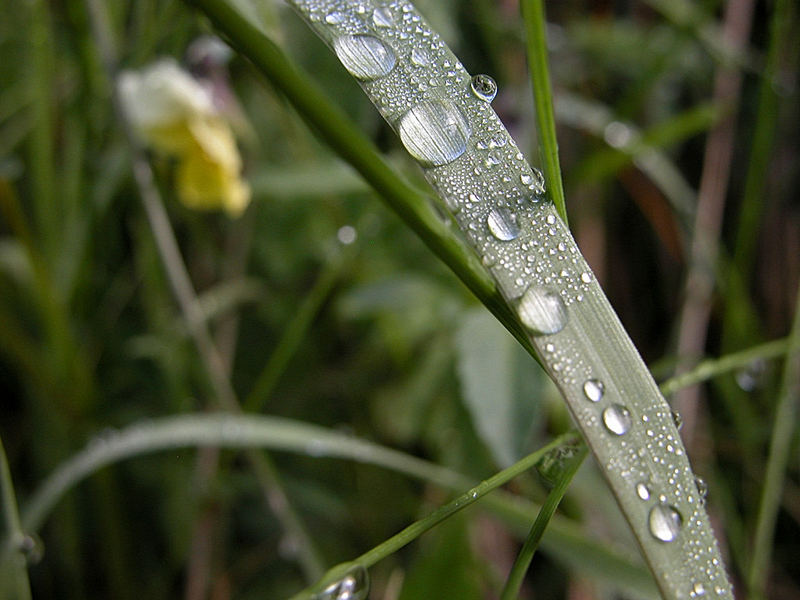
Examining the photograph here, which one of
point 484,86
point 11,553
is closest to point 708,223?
point 484,86

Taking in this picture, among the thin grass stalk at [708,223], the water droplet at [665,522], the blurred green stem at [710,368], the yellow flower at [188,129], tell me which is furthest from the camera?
the thin grass stalk at [708,223]

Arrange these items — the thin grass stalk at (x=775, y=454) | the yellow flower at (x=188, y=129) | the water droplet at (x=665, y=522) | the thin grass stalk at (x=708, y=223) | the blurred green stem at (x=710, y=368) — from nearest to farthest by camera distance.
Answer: the water droplet at (x=665, y=522) → the blurred green stem at (x=710, y=368) → the thin grass stalk at (x=775, y=454) → the yellow flower at (x=188, y=129) → the thin grass stalk at (x=708, y=223)

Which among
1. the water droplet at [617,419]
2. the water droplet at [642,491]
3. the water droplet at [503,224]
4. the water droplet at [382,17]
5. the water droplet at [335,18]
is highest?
the water droplet at [382,17]

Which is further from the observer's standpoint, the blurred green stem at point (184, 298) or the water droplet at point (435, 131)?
the blurred green stem at point (184, 298)

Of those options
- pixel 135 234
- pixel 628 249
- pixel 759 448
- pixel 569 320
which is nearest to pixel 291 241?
pixel 135 234

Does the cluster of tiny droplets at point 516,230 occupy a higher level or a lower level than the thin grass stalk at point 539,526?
higher

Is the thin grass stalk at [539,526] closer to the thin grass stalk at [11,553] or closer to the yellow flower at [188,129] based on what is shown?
the thin grass stalk at [11,553]

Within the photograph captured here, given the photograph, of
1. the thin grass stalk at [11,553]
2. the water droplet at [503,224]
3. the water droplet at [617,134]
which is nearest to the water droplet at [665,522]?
the water droplet at [503,224]

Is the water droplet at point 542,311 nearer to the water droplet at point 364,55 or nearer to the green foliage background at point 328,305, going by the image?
the water droplet at point 364,55

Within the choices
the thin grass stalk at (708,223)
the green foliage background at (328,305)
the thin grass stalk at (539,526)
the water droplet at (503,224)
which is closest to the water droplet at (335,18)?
the water droplet at (503,224)
